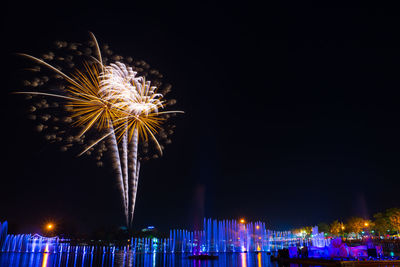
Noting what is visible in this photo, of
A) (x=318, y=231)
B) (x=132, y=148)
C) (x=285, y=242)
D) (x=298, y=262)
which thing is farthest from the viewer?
(x=285, y=242)

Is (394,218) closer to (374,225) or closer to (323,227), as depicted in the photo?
(374,225)

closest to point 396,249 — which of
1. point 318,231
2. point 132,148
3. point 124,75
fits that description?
point 132,148

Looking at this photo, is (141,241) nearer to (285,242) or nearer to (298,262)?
(285,242)

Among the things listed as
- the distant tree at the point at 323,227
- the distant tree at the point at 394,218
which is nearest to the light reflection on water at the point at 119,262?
the distant tree at the point at 394,218

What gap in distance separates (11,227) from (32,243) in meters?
8.52

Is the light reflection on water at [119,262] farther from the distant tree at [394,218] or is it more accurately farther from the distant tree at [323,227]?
the distant tree at [323,227]

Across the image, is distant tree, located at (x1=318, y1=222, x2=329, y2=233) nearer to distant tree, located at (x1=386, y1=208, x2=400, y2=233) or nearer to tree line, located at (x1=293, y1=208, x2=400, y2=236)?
tree line, located at (x1=293, y1=208, x2=400, y2=236)

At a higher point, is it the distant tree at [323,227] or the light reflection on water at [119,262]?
the distant tree at [323,227]

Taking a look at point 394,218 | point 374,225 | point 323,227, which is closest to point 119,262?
point 394,218

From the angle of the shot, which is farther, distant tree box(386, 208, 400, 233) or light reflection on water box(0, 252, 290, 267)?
distant tree box(386, 208, 400, 233)

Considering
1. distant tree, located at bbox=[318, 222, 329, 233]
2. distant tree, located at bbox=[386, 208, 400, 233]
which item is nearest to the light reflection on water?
distant tree, located at bbox=[386, 208, 400, 233]

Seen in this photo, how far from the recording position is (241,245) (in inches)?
4183

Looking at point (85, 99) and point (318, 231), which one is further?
point (318, 231)

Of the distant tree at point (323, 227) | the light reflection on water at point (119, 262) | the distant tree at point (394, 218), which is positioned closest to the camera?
the light reflection on water at point (119, 262)
